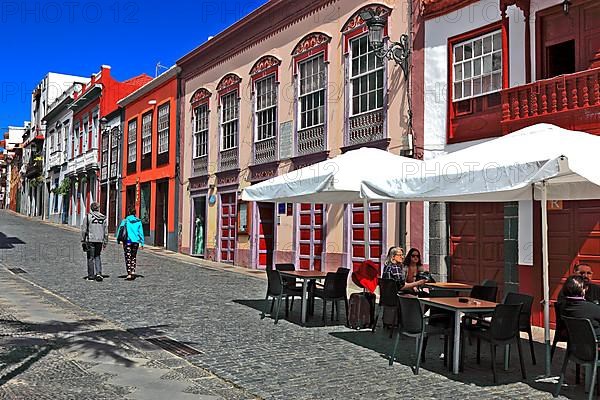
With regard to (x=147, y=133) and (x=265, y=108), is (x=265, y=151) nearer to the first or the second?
(x=265, y=108)

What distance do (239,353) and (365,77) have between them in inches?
359

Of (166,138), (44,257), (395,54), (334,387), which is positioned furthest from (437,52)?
(166,138)

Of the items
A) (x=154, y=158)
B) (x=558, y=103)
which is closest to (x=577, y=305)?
(x=558, y=103)

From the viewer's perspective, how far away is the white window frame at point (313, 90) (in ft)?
56.3

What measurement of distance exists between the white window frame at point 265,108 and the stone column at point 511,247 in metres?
9.31

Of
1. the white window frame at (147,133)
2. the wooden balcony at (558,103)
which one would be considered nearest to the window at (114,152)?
the white window frame at (147,133)

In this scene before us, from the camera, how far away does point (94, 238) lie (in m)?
15.2

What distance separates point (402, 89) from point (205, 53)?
11390 mm

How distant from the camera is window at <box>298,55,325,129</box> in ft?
56.5

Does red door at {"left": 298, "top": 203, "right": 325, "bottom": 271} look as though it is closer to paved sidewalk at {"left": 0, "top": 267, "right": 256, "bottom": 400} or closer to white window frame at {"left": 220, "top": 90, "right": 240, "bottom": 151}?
white window frame at {"left": 220, "top": 90, "right": 240, "bottom": 151}

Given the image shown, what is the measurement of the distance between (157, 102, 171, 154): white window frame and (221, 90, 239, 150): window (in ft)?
16.7

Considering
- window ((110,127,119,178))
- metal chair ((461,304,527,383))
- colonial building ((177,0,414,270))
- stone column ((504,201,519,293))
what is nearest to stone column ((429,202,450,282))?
colonial building ((177,0,414,270))

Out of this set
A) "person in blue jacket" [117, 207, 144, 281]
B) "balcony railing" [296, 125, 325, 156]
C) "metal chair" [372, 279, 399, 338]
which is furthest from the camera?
"balcony railing" [296, 125, 325, 156]

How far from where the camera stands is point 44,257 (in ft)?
68.5
